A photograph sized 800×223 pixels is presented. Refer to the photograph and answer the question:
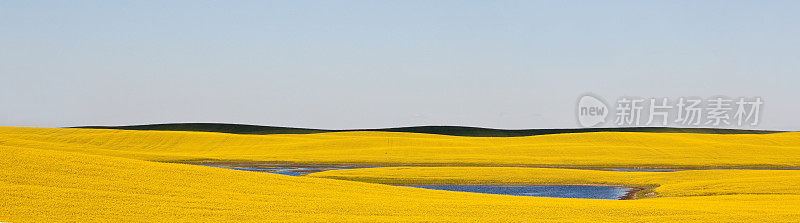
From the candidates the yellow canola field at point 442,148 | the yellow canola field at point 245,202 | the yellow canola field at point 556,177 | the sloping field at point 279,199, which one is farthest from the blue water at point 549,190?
the yellow canola field at point 442,148

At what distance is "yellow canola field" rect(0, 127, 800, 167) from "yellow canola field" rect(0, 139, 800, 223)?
31.4m

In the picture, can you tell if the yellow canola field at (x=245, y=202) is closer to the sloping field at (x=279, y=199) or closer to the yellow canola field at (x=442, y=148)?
the sloping field at (x=279, y=199)

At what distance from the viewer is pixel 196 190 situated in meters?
22.7

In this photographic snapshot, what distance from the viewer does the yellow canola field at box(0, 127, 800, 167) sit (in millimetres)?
59594

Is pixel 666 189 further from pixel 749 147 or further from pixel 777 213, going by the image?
pixel 749 147

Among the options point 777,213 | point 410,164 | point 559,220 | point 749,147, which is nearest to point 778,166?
point 749,147

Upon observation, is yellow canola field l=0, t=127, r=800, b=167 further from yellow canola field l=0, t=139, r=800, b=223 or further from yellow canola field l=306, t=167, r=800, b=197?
yellow canola field l=0, t=139, r=800, b=223

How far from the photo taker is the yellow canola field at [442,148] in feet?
196

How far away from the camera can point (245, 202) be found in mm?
21172

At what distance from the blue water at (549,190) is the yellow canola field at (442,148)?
16859mm

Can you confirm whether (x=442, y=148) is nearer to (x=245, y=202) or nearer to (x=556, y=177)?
(x=556, y=177)

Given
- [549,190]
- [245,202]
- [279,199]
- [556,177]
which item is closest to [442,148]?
[556,177]

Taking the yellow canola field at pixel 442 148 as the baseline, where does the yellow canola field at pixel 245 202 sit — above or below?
above

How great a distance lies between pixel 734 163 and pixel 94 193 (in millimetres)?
47000
